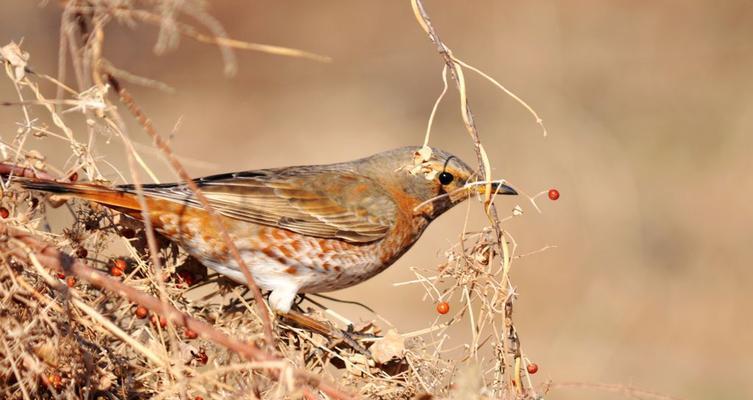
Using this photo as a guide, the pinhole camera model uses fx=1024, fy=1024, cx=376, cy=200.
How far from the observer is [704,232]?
11.4m

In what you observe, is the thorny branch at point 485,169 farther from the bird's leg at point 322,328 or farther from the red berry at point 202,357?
the red berry at point 202,357

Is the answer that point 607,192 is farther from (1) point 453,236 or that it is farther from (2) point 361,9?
(2) point 361,9

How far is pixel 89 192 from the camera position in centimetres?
394

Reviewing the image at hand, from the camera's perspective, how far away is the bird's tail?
3.71 metres

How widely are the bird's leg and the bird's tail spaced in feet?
2.67

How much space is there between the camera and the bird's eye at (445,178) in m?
5.31

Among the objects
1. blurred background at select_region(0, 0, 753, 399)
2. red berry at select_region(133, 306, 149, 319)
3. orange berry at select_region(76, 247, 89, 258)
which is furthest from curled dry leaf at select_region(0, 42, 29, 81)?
blurred background at select_region(0, 0, 753, 399)

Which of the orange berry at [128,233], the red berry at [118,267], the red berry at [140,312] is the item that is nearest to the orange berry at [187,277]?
the orange berry at [128,233]

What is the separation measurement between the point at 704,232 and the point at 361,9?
5.89 metres

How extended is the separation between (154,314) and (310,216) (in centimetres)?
174

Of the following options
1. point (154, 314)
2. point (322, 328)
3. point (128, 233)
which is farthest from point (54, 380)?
point (322, 328)

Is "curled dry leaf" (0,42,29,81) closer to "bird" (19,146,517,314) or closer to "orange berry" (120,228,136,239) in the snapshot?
"orange berry" (120,228,136,239)

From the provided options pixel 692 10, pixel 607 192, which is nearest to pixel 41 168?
pixel 607 192

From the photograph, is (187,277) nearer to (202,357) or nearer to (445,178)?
(202,357)
